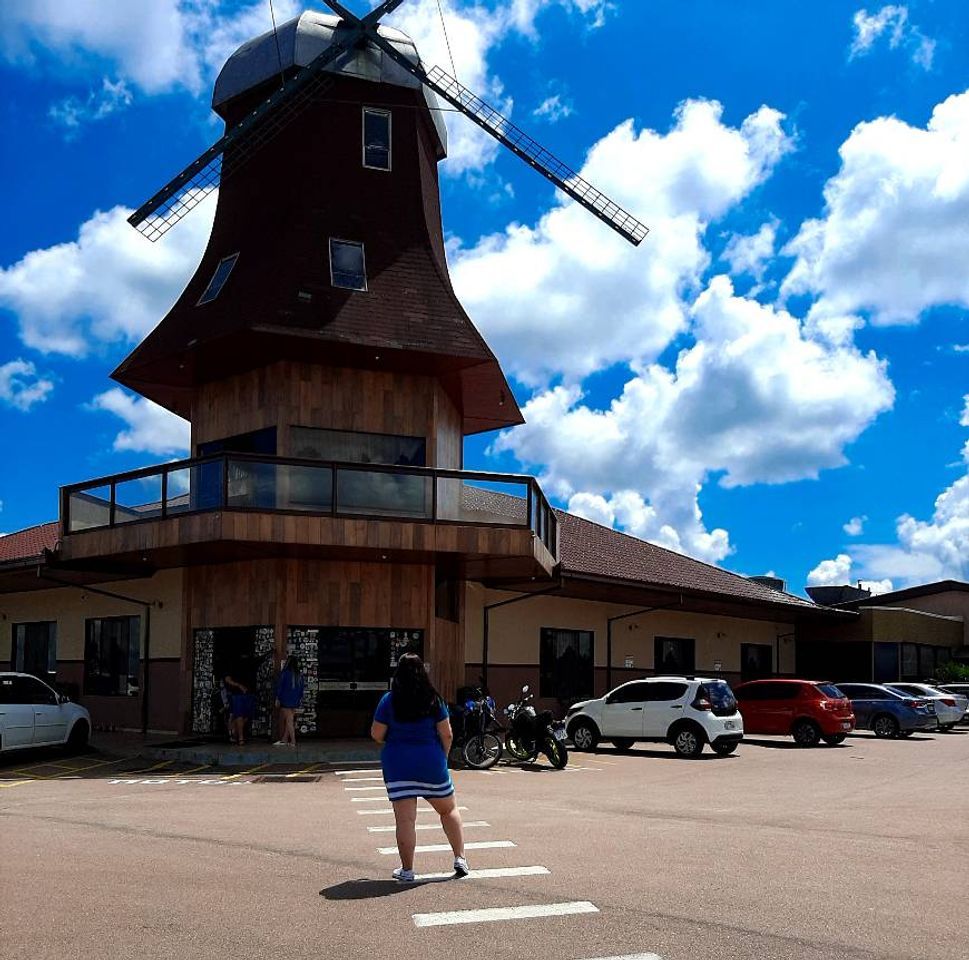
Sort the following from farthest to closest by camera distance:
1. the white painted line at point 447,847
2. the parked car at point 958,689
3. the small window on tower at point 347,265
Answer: the parked car at point 958,689
the small window on tower at point 347,265
the white painted line at point 447,847

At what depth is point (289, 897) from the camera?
789 centimetres

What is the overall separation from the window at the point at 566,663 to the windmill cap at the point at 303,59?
13.5 meters

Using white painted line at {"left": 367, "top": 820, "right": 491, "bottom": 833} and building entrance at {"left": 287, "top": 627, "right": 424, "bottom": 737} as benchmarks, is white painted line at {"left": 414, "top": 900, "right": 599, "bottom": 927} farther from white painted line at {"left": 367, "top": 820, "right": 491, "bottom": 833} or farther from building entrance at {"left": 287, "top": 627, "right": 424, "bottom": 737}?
building entrance at {"left": 287, "top": 627, "right": 424, "bottom": 737}

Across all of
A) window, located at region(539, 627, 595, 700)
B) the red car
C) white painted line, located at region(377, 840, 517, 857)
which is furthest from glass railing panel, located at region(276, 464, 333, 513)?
white painted line, located at region(377, 840, 517, 857)

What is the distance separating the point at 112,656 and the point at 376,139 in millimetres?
13566

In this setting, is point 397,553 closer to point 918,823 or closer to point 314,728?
point 314,728

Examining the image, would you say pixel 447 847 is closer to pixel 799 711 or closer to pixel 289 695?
pixel 289 695

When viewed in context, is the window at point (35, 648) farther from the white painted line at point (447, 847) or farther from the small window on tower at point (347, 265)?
the white painted line at point (447, 847)

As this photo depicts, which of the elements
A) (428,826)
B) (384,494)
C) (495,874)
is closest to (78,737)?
(384,494)

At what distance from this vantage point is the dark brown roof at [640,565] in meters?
30.1

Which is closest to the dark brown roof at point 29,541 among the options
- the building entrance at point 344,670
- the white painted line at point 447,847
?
the building entrance at point 344,670

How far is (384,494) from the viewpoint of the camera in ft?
71.2

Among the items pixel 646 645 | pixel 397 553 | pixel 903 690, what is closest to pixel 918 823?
pixel 397 553

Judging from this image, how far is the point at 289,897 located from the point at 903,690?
26.2m
